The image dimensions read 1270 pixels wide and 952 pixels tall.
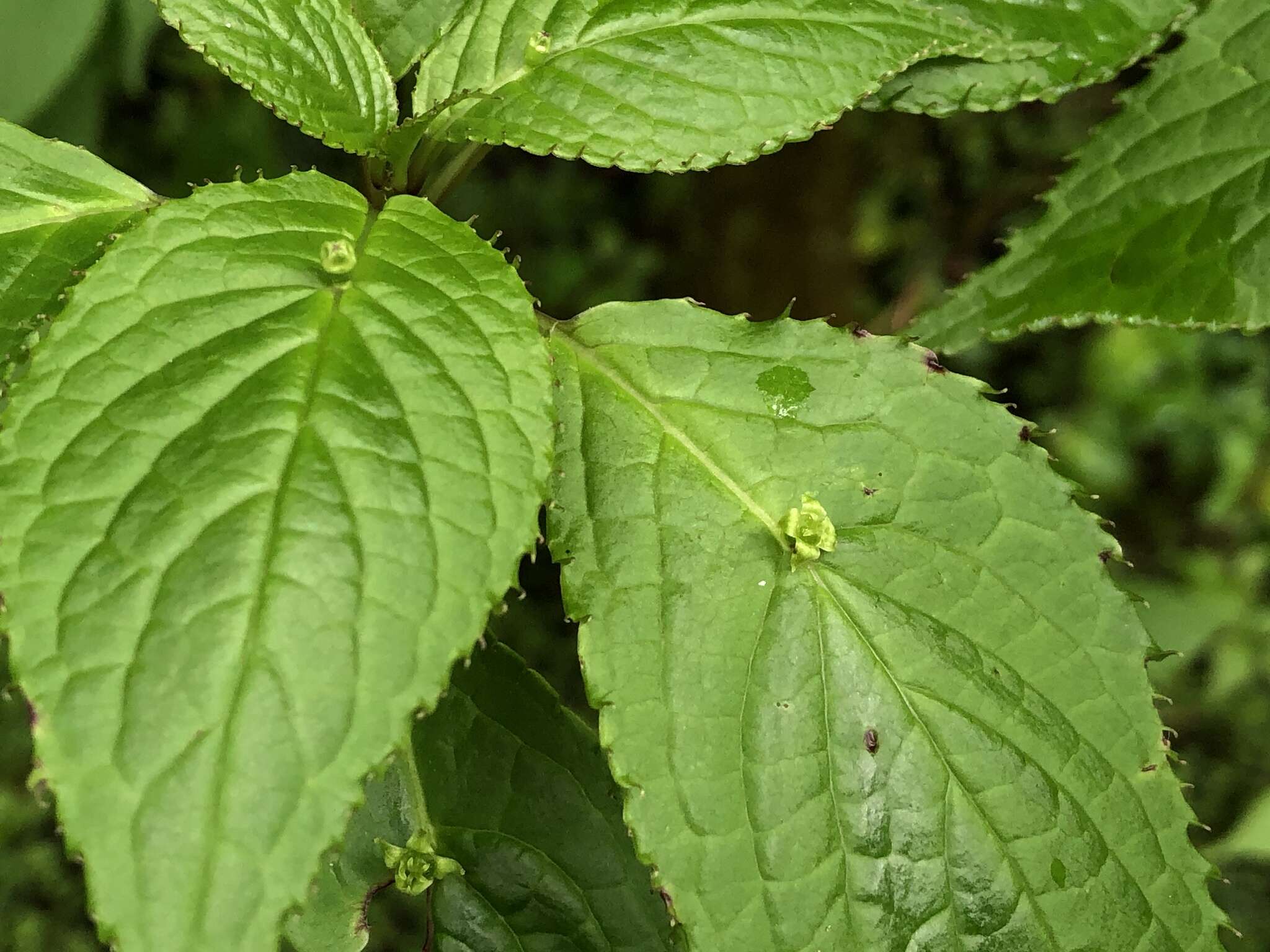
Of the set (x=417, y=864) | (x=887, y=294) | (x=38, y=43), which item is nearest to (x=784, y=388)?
(x=417, y=864)

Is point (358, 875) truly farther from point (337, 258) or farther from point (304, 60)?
point (304, 60)

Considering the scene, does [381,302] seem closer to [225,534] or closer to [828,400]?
[225,534]

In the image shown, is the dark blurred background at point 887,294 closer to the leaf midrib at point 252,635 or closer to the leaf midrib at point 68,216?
the leaf midrib at point 68,216

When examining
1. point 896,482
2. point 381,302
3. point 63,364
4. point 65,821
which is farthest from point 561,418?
point 65,821

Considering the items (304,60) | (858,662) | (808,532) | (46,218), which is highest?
(304,60)

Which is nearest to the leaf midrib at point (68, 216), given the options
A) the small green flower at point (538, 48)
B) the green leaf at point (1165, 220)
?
the small green flower at point (538, 48)

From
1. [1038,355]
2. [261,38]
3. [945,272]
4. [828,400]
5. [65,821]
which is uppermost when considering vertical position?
[261,38]
